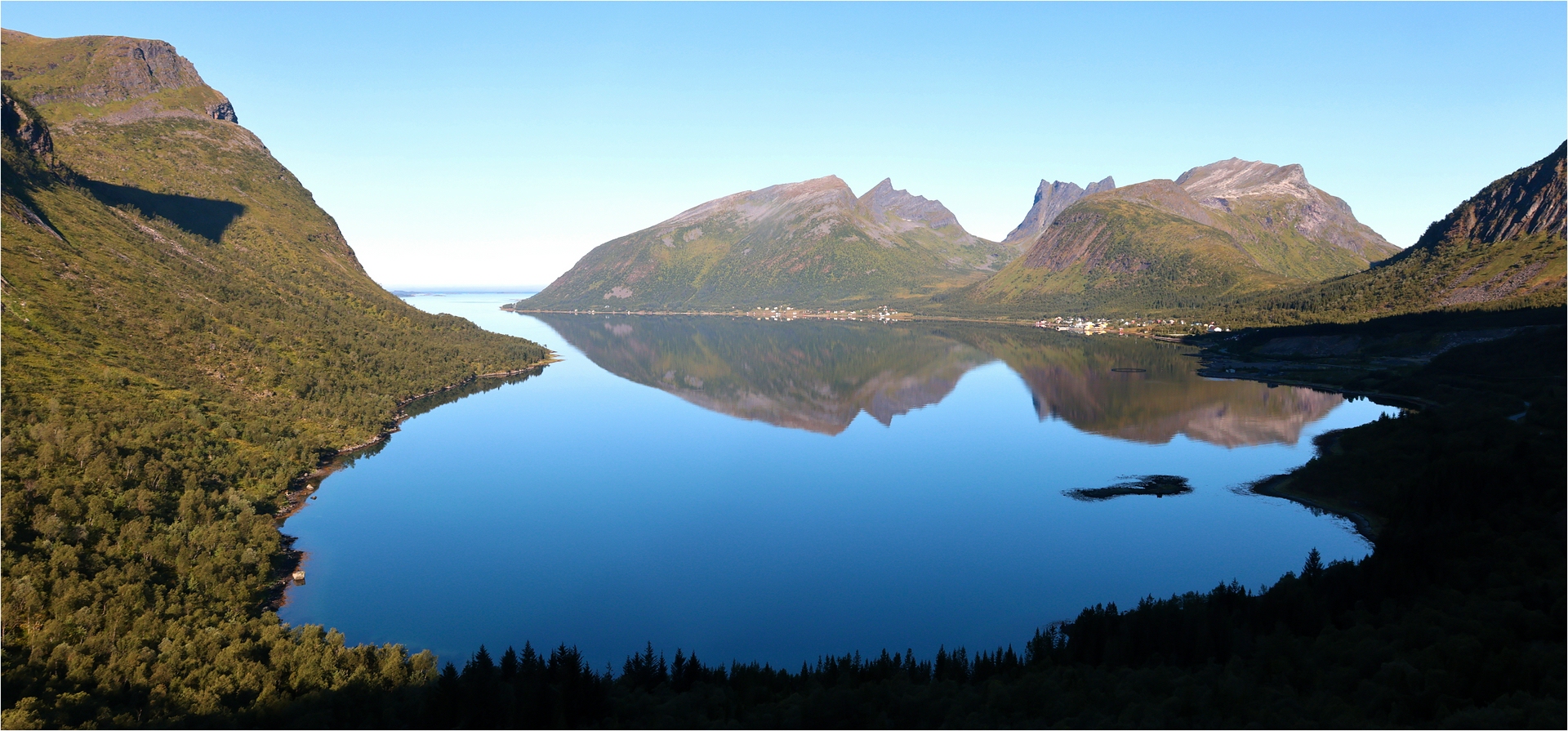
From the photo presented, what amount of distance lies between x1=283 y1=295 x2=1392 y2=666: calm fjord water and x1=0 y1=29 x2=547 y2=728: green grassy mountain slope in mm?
7539

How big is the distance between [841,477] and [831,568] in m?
36.4

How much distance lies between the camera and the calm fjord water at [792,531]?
207ft

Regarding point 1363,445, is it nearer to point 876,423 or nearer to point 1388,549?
point 1388,549

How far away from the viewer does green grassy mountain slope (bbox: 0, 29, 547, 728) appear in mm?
47625

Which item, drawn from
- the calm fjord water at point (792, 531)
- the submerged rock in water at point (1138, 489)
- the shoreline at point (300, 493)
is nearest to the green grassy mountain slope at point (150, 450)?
the shoreline at point (300, 493)

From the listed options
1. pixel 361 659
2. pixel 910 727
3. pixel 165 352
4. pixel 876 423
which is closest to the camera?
pixel 910 727

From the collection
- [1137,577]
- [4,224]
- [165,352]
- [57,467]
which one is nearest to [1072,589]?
[1137,577]

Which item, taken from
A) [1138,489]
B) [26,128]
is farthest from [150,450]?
[26,128]

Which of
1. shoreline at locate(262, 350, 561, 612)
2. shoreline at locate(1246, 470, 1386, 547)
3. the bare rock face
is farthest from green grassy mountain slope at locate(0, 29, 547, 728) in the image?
shoreline at locate(1246, 470, 1386, 547)

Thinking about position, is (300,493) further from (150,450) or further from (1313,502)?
(1313,502)

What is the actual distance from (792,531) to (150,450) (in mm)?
60842

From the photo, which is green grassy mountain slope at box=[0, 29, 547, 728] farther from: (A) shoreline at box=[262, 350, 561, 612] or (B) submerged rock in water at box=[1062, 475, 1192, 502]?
(B) submerged rock in water at box=[1062, 475, 1192, 502]

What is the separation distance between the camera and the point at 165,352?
12188cm

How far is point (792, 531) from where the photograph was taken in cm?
8612
